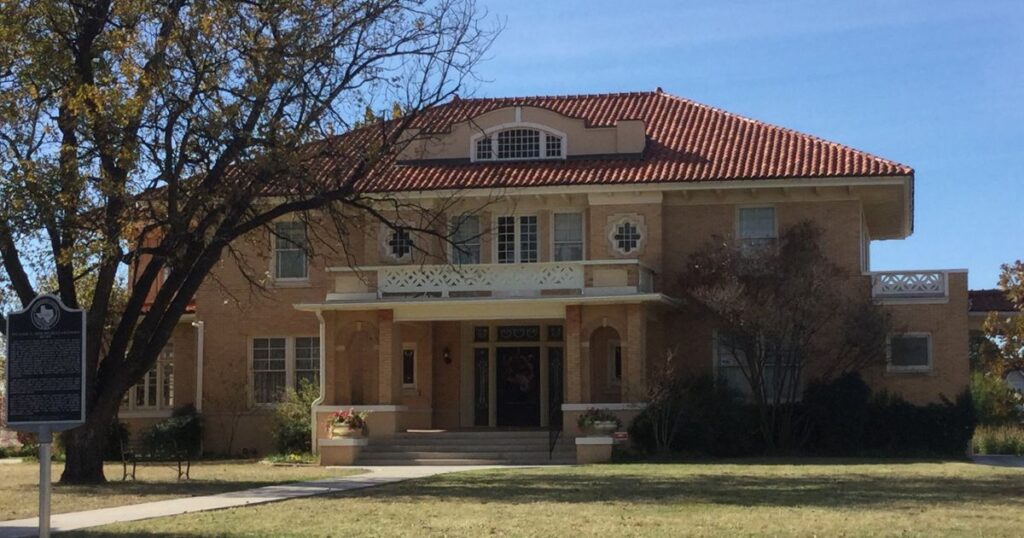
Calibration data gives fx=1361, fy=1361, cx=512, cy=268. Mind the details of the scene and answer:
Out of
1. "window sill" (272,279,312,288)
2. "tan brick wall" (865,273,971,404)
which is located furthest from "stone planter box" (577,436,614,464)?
"window sill" (272,279,312,288)

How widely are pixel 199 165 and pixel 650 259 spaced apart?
595 inches

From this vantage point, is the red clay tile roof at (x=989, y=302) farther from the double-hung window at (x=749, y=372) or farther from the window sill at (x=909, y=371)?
the double-hung window at (x=749, y=372)

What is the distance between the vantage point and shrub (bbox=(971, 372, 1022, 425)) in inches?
1480

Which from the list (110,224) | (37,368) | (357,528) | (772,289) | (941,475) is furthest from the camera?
(772,289)

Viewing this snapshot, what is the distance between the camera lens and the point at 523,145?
36.7 meters

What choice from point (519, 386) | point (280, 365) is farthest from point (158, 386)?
point (519, 386)

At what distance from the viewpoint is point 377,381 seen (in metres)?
35.9

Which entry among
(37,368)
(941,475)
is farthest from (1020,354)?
(37,368)

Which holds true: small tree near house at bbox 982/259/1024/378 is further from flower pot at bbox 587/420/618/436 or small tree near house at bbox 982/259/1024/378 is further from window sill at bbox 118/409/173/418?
window sill at bbox 118/409/173/418

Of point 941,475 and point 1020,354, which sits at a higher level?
point 1020,354

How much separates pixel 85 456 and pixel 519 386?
590 inches

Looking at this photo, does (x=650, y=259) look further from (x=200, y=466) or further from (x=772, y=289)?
(x=200, y=466)

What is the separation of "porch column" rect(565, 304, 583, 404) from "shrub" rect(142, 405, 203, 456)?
10.3m

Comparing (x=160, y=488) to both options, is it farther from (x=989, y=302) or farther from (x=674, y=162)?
(x=989, y=302)
